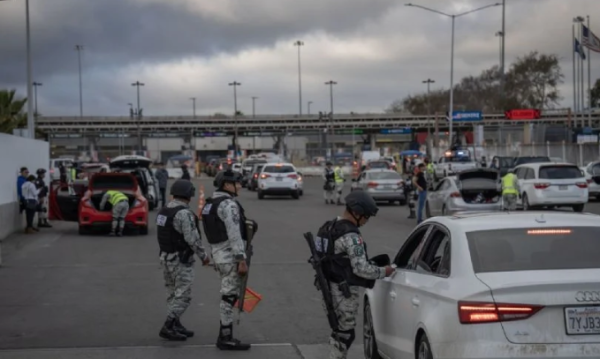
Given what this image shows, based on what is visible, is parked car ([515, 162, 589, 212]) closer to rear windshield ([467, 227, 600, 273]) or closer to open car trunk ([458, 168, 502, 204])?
open car trunk ([458, 168, 502, 204])

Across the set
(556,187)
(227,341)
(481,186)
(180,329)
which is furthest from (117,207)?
(556,187)

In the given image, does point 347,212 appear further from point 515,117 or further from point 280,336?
point 515,117

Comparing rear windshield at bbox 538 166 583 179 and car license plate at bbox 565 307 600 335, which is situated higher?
rear windshield at bbox 538 166 583 179

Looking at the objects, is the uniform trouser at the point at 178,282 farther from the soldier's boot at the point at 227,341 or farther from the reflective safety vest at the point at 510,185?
the reflective safety vest at the point at 510,185

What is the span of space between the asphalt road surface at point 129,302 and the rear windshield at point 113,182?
1.59 meters

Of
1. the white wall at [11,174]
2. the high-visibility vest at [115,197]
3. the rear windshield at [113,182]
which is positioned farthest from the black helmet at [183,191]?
the rear windshield at [113,182]

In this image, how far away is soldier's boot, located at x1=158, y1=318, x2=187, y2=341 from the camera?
9.87 metres

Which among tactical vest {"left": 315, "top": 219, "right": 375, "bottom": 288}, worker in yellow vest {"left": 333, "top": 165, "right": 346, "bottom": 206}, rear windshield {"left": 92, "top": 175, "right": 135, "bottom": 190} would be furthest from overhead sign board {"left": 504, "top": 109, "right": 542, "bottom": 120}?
tactical vest {"left": 315, "top": 219, "right": 375, "bottom": 288}

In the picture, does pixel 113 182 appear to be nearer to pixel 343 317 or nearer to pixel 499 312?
pixel 343 317

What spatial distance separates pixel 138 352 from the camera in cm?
932

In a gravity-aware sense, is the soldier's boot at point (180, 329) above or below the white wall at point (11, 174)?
below

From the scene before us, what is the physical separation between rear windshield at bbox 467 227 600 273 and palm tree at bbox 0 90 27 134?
44.0 meters

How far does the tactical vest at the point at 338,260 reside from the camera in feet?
23.6

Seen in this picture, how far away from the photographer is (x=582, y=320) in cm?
554
